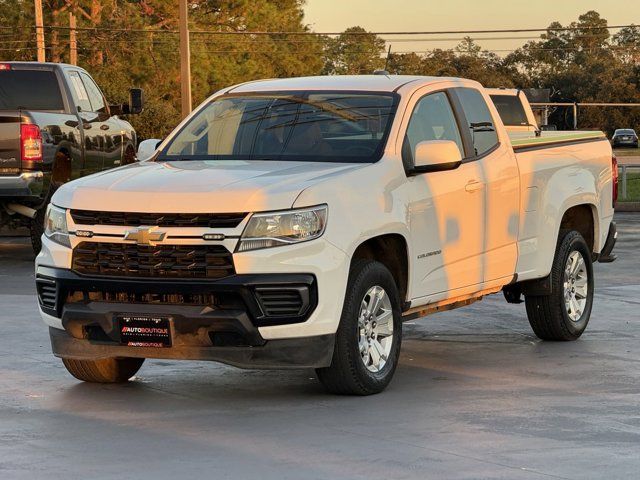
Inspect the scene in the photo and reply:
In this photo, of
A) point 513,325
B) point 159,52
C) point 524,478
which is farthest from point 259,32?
point 524,478

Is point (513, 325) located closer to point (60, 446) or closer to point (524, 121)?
point (60, 446)

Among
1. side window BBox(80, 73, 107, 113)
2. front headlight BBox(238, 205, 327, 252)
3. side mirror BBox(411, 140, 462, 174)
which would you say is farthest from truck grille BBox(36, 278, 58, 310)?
side window BBox(80, 73, 107, 113)

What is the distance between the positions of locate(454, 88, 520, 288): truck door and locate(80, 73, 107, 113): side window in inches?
393

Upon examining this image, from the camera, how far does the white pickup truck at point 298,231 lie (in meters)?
8.48

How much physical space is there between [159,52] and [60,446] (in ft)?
234

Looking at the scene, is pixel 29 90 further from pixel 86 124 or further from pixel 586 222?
pixel 586 222

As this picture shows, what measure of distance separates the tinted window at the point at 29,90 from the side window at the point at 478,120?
907 cm

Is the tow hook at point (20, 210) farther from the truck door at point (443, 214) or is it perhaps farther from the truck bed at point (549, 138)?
the truck door at point (443, 214)

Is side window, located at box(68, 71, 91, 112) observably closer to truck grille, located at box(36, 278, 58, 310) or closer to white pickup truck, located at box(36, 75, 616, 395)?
white pickup truck, located at box(36, 75, 616, 395)

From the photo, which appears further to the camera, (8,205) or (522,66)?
(522,66)

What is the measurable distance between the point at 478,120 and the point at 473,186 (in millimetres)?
746

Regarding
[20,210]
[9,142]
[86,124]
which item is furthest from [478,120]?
[86,124]

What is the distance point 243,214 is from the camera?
844cm

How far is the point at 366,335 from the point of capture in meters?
9.04
